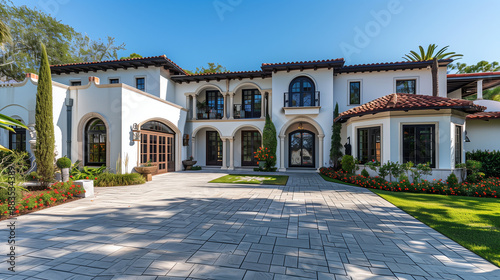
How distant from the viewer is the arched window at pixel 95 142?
10.8 m

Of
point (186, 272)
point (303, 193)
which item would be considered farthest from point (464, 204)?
point (186, 272)

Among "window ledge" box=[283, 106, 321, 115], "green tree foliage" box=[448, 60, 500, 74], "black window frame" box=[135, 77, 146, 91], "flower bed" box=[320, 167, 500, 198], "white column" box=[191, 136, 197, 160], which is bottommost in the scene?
"flower bed" box=[320, 167, 500, 198]

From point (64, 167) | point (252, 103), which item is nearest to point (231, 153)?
point (252, 103)

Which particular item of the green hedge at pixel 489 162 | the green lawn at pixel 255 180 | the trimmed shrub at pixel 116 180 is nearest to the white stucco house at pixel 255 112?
the green hedge at pixel 489 162

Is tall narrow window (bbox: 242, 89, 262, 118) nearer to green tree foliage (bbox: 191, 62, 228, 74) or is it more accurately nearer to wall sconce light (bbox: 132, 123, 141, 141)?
wall sconce light (bbox: 132, 123, 141, 141)

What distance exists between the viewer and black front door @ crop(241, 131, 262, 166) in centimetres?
1697

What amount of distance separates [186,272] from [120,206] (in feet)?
13.5

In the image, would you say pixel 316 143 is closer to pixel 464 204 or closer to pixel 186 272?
pixel 464 204

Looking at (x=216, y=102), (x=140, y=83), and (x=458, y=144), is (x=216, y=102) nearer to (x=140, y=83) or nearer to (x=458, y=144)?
(x=140, y=83)

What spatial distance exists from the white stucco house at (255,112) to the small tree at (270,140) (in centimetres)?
47

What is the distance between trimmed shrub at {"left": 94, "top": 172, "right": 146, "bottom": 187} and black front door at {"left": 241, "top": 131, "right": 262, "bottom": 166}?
8.59m

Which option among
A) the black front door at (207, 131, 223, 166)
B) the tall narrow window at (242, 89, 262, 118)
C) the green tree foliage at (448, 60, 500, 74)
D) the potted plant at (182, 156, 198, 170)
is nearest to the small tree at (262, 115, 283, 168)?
the tall narrow window at (242, 89, 262, 118)

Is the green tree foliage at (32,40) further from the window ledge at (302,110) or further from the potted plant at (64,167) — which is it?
the window ledge at (302,110)

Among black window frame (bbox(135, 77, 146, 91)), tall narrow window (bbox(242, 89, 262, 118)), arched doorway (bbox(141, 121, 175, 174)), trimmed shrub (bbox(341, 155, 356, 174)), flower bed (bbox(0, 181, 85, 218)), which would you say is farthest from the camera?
tall narrow window (bbox(242, 89, 262, 118))
